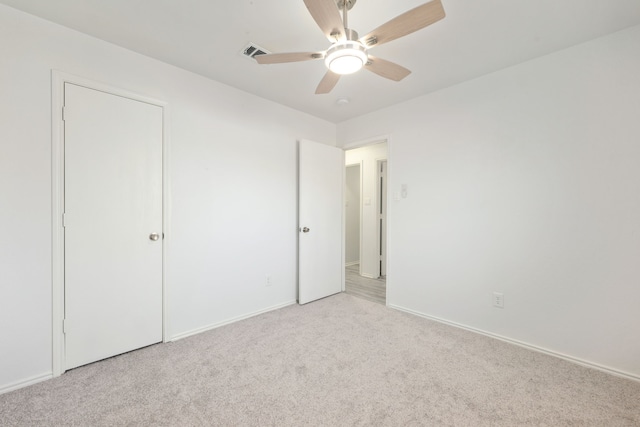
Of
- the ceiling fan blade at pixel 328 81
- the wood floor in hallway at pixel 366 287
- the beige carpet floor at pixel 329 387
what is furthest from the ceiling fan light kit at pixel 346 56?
the wood floor in hallway at pixel 366 287

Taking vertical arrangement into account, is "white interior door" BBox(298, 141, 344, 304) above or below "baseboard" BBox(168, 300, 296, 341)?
above

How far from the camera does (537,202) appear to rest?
2.26m

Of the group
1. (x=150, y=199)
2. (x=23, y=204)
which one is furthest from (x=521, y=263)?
(x=23, y=204)

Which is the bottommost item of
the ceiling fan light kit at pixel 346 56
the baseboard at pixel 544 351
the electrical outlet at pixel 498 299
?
the baseboard at pixel 544 351

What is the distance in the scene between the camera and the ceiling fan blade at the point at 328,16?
4.04ft

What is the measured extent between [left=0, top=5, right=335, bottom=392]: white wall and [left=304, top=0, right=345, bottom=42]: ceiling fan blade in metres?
1.67

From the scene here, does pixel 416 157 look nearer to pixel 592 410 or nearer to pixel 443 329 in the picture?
pixel 443 329

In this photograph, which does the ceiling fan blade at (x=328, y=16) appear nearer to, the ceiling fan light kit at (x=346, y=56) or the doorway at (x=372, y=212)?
the ceiling fan light kit at (x=346, y=56)

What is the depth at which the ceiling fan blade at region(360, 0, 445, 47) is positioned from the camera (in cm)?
121

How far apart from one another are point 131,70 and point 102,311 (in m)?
1.96

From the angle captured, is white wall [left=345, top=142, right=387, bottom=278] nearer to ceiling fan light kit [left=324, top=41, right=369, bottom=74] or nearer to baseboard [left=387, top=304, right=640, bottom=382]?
baseboard [left=387, top=304, right=640, bottom=382]

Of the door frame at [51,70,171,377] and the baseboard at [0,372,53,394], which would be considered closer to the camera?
the baseboard at [0,372,53,394]

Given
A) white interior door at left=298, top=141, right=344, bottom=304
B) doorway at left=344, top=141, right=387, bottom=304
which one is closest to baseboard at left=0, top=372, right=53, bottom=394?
white interior door at left=298, top=141, right=344, bottom=304

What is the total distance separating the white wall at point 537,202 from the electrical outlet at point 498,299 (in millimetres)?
35
